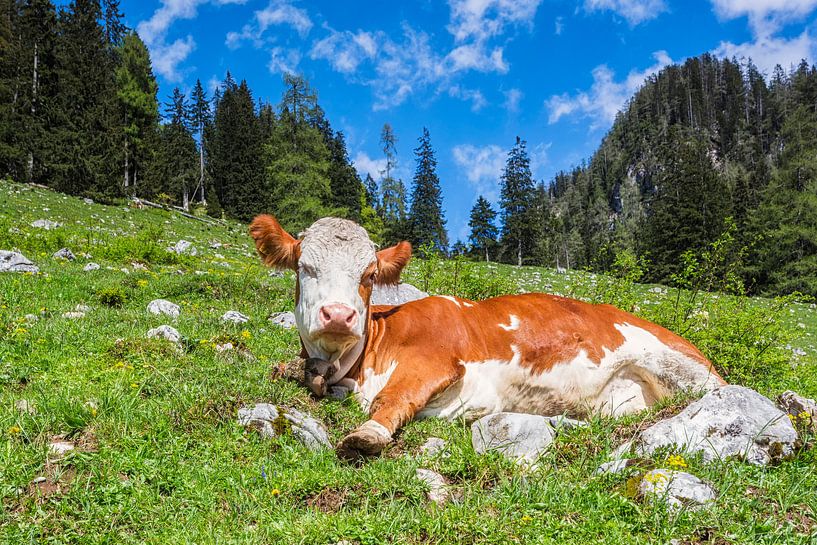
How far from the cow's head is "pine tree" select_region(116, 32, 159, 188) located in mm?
46848

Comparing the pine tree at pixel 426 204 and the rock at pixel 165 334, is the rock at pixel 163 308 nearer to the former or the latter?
the rock at pixel 165 334

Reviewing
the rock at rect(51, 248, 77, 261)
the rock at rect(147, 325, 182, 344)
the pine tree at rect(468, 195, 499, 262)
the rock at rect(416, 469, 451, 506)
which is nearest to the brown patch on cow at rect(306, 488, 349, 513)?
the rock at rect(416, 469, 451, 506)

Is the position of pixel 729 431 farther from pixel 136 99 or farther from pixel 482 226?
pixel 482 226

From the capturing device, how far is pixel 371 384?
5082mm

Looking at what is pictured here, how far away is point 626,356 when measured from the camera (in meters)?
5.40

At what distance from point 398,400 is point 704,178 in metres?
72.0

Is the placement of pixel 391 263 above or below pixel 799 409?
above

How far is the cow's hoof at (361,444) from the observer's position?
3.79m

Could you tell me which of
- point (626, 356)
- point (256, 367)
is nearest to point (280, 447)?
point (256, 367)

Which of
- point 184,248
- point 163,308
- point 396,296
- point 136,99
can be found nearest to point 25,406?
point 163,308

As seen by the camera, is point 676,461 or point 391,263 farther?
point 391,263

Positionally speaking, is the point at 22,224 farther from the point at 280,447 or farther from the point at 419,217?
the point at 419,217

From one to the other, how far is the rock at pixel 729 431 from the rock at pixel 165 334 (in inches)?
215

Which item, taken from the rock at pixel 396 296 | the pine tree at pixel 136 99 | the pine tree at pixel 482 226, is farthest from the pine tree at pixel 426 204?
the rock at pixel 396 296
